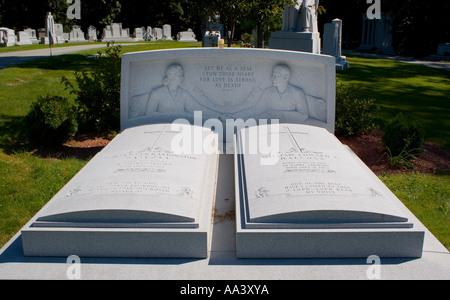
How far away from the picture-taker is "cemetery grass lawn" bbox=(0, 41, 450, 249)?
5.08m

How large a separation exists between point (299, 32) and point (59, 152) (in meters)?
11.7

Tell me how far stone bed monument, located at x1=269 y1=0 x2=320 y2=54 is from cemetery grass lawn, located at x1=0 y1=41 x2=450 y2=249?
1.94 meters

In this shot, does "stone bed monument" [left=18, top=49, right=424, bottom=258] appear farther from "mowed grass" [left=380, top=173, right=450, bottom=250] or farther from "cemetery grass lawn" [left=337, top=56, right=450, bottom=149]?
"cemetery grass lawn" [left=337, top=56, right=450, bottom=149]

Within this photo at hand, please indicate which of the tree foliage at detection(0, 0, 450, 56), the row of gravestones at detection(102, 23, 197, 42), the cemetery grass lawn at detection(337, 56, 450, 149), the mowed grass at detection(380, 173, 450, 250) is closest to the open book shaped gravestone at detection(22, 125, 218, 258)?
the mowed grass at detection(380, 173, 450, 250)

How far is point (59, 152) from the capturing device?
7.18 m

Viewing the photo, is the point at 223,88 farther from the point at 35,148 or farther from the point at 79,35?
the point at 79,35

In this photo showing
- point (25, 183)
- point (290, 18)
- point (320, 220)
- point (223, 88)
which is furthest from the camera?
point (290, 18)

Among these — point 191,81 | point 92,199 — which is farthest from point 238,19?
point 92,199

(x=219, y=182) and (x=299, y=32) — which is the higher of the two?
(x=299, y=32)

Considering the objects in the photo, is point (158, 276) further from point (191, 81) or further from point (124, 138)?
point (191, 81)

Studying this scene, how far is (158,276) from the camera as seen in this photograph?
3221 millimetres

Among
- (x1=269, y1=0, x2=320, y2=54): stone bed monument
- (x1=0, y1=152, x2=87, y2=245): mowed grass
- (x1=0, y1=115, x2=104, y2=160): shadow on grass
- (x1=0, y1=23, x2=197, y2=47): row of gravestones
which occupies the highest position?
(x1=0, y1=23, x2=197, y2=47): row of gravestones

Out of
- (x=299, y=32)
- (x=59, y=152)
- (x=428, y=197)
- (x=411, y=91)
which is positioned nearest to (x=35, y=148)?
(x=59, y=152)

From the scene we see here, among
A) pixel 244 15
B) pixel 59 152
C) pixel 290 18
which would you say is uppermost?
pixel 290 18
